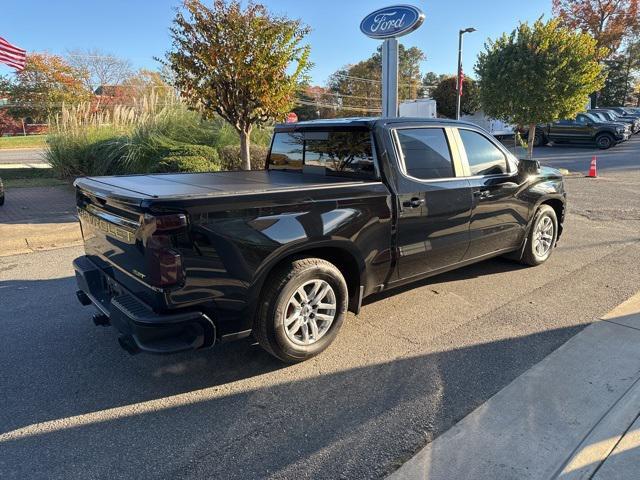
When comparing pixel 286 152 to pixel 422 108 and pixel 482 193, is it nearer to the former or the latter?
pixel 482 193

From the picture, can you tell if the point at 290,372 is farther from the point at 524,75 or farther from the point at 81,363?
the point at 524,75

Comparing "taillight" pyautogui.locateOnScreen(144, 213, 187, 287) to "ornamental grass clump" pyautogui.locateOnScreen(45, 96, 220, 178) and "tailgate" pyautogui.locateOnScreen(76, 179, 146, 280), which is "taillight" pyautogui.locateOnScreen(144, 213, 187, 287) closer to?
"tailgate" pyautogui.locateOnScreen(76, 179, 146, 280)

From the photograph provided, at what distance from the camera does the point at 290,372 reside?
338 cm

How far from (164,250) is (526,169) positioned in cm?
409

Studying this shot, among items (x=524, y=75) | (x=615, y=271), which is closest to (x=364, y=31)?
(x=524, y=75)

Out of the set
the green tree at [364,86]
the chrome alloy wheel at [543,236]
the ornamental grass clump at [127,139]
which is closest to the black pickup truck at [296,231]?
the chrome alloy wheel at [543,236]

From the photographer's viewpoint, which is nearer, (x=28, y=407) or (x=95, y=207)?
(x=28, y=407)

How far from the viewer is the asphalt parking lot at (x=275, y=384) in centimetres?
252

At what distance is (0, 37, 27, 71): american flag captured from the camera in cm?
1330

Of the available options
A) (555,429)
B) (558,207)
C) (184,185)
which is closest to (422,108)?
(558,207)

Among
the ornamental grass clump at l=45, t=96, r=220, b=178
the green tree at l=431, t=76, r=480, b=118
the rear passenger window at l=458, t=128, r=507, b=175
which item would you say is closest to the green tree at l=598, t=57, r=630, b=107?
the green tree at l=431, t=76, r=480, b=118

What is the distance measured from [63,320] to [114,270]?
140 cm

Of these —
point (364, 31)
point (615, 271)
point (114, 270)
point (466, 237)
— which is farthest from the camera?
point (364, 31)

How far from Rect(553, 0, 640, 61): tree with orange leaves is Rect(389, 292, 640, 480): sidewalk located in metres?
52.2
